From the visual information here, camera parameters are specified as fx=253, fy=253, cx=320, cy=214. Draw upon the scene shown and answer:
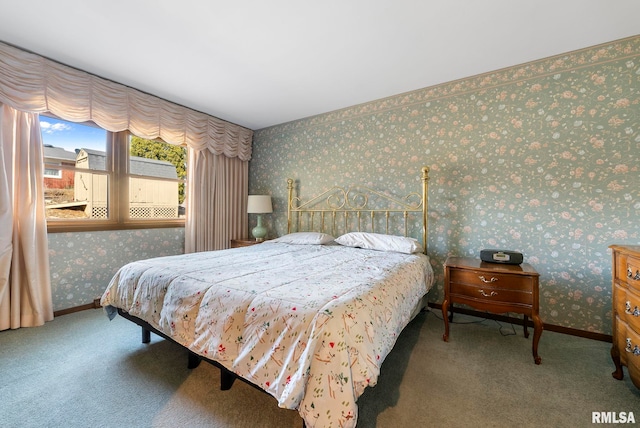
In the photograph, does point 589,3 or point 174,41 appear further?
point 174,41

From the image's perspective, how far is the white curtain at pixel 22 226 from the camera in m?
2.20

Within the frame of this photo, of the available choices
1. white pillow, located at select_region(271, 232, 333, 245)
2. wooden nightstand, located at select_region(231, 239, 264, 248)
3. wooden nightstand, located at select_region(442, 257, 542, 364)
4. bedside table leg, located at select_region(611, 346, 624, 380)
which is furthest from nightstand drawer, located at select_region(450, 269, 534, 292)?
wooden nightstand, located at select_region(231, 239, 264, 248)

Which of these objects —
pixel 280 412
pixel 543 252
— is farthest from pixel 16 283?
pixel 543 252

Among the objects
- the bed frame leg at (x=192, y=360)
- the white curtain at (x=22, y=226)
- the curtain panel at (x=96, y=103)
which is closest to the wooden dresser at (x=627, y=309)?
the bed frame leg at (x=192, y=360)

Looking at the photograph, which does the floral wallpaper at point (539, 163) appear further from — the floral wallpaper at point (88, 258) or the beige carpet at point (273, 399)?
the floral wallpaper at point (88, 258)

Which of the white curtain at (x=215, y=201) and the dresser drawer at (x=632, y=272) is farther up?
the white curtain at (x=215, y=201)

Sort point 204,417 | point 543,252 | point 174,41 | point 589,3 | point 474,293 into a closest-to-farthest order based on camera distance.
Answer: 1. point 204,417
2. point 589,3
3. point 474,293
4. point 174,41
5. point 543,252

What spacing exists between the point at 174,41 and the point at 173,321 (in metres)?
2.21

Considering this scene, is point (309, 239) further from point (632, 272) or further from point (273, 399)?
point (632, 272)

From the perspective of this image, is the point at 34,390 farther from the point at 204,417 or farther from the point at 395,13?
the point at 395,13

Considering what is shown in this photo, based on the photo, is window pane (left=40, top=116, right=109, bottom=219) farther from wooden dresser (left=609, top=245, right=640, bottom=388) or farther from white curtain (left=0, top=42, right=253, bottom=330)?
wooden dresser (left=609, top=245, right=640, bottom=388)

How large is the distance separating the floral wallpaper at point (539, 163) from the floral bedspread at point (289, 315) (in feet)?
3.79

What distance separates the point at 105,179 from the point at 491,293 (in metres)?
4.09

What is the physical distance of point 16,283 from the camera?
225 cm
